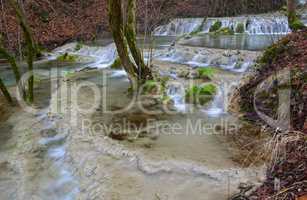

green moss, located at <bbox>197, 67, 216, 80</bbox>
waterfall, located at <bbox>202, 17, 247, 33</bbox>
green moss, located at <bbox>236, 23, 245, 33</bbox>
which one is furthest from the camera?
waterfall, located at <bbox>202, 17, 247, 33</bbox>

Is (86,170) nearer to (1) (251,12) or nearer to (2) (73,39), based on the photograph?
(2) (73,39)

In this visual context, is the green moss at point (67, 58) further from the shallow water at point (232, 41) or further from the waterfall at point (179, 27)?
the waterfall at point (179, 27)

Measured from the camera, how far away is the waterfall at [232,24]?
55.1 ft

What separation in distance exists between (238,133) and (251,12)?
17.6 metres

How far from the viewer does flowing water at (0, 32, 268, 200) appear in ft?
13.4

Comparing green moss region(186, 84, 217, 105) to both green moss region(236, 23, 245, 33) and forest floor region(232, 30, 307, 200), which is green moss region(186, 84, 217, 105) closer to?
forest floor region(232, 30, 307, 200)

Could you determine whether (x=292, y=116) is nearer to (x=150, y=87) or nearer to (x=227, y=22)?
(x=150, y=87)

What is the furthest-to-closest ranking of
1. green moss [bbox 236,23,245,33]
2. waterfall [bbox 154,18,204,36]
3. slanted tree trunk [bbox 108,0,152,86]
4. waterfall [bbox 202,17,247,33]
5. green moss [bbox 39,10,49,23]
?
waterfall [bbox 154,18,204,36], green moss [bbox 39,10,49,23], waterfall [bbox 202,17,247,33], green moss [bbox 236,23,245,33], slanted tree trunk [bbox 108,0,152,86]

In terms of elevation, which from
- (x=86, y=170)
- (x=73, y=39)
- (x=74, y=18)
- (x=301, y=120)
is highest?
(x=74, y=18)

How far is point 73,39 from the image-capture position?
61.5 feet

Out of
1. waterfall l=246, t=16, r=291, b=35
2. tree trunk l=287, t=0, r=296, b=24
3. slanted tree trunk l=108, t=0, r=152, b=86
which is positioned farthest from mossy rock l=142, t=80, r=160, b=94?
→ waterfall l=246, t=16, r=291, b=35

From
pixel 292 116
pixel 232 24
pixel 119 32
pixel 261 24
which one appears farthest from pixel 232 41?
pixel 292 116

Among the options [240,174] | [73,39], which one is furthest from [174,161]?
[73,39]

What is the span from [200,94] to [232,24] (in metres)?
11.9
